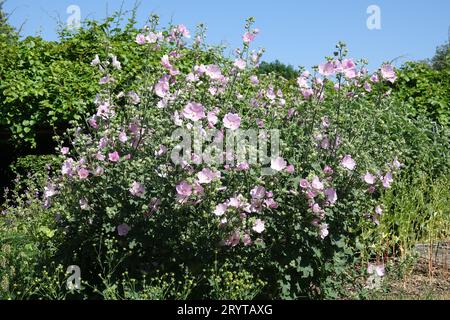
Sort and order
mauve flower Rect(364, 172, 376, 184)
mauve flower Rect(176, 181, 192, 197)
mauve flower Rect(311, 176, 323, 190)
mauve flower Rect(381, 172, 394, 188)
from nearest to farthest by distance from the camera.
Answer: mauve flower Rect(176, 181, 192, 197), mauve flower Rect(311, 176, 323, 190), mauve flower Rect(364, 172, 376, 184), mauve flower Rect(381, 172, 394, 188)

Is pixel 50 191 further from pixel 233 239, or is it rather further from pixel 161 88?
pixel 233 239

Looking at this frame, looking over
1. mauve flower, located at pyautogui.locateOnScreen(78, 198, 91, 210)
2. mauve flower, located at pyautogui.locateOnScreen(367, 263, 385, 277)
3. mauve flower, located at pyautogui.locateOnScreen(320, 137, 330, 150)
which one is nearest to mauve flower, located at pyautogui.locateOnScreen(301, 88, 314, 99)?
mauve flower, located at pyautogui.locateOnScreen(320, 137, 330, 150)

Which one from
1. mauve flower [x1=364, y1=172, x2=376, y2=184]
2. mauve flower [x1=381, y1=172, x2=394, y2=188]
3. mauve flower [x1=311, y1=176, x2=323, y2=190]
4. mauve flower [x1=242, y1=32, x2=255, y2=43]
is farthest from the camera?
mauve flower [x1=242, y1=32, x2=255, y2=43]

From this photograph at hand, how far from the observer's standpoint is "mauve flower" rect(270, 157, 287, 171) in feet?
12.0

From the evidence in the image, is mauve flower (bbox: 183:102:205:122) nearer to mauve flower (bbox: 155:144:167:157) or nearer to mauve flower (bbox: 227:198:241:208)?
mauve flower (bbox: 155:144:167:157)

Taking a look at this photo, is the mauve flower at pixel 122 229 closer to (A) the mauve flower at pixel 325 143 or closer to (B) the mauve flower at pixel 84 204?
(B) the mauve flower at pixel 84 204

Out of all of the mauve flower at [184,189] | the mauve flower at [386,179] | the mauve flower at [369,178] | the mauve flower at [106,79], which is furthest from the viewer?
the mauve flower at [106,79]

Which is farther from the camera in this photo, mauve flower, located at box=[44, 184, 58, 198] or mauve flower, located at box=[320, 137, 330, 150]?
mauve flower, located at box=[44, 184, 58, 198]

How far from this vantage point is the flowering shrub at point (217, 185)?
142 inches

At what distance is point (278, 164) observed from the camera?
3.67m

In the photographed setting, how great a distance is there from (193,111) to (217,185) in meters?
0.47

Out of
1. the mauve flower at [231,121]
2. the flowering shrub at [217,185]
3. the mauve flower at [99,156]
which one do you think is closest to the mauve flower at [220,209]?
the flowering shrub at [217,185]

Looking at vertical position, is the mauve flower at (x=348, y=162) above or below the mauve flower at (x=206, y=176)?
above

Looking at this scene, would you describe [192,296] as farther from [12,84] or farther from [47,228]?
[12,84]
